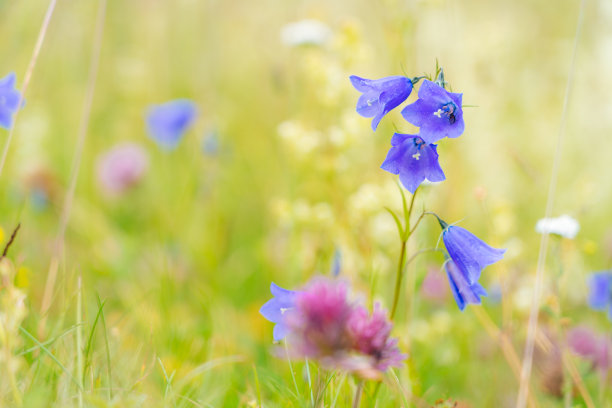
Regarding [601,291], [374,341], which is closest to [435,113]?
[374,341]

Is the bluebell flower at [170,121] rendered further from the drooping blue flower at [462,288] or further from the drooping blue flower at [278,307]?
the drooping blue flower at [462,288]

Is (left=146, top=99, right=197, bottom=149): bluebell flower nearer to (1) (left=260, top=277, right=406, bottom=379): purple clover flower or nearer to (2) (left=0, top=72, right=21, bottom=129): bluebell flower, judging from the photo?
(2) (left=0, top=72, right=21, bottom=129): bluebell flower

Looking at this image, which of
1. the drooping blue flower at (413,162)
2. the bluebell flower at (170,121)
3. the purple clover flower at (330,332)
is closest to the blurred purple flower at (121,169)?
the bluebell flower at (170,121)

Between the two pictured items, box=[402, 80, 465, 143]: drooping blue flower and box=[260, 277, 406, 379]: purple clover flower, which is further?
box=[402, 80, 465, 143]: drooping blue flower

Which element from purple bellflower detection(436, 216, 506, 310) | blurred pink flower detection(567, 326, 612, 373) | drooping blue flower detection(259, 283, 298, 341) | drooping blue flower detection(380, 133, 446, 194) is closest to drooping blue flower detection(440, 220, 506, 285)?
purple bellflower detection(436, 216, 506, 310)

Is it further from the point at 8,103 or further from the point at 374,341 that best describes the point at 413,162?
the point at 8,103

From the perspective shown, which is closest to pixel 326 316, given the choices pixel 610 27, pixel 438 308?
pixel 438 308
